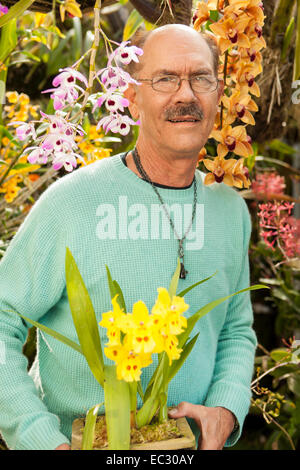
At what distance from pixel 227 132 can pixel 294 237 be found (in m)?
0.63

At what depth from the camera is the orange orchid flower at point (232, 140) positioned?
3.73 feet

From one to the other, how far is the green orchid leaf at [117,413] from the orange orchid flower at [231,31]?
0.67 metres

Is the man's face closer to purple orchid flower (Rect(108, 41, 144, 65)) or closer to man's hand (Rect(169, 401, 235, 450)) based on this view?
purple orchid flower (Rect(108, 41, 144, 65))

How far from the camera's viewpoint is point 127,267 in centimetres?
102

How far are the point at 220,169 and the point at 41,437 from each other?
2.08 feet

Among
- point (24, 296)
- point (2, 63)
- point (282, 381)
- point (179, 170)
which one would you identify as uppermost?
point (2, 63)

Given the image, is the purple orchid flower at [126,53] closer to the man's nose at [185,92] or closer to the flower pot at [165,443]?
the man's nose at [185,92]

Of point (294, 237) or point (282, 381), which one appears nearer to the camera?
point (294, 237)

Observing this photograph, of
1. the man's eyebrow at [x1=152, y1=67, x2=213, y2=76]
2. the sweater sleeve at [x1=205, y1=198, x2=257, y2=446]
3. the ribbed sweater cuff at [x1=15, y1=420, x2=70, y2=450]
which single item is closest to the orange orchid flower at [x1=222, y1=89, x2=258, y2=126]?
the man's eyebrow at [x1=152, y1=67, x2=213, y2=76]

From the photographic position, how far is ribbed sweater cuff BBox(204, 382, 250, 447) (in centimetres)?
104

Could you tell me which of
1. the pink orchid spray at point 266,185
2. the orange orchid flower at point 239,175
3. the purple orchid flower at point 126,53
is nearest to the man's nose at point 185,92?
the purple orchid flower at point 126,53
